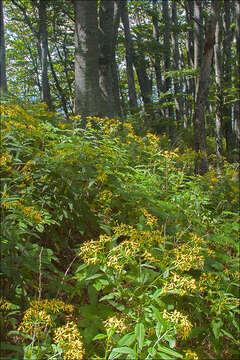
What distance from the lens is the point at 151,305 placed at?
51.9 inches

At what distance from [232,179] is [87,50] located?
3.13 metres

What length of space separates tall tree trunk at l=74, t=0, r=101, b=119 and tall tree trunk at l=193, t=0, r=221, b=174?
Answer: 2.30 m

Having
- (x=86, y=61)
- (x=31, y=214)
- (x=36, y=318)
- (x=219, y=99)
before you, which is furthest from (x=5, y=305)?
(x=219, y=99)

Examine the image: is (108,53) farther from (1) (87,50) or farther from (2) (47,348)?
(2) (47,348)

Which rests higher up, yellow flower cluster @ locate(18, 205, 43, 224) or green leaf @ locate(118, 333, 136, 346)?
yellow flower cluster @ locate(18, 205, 43, 224)

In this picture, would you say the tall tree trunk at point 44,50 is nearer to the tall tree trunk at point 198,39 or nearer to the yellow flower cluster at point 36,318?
the tall tree trunk at point 198,39

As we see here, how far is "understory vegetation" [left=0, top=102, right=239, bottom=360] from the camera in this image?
1232mm

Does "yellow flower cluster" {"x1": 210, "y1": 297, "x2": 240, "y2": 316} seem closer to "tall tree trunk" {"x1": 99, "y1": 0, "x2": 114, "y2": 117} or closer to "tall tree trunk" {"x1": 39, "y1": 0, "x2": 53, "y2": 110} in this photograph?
"tall tree trunk" {"x1": 99, "y1": 0, "x2": 114, "y2": 117}

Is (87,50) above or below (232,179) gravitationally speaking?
above

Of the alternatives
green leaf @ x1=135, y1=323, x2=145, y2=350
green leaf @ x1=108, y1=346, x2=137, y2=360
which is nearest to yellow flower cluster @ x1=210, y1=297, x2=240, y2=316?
green leaf @ x1=135, y1=323, x2=145, y2=350

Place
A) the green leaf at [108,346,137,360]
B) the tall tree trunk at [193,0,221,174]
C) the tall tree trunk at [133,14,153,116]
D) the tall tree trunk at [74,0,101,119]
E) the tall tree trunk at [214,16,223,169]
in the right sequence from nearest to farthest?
the green leaf at [108,346,137,360]
the tall tree trunk at [74,0,101,119]
the tall tree trunk at [193,0,221,174]
the tall tree trunk at [214,16,223,169]
the tall tree trunk at [133,14,153,116]

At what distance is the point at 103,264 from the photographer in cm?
142

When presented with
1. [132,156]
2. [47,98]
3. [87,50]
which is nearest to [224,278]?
[132,156]

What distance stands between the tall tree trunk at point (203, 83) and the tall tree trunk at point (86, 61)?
2.30 m
